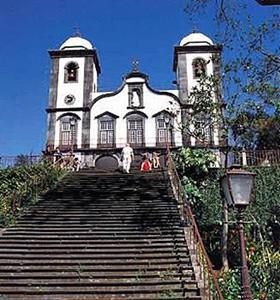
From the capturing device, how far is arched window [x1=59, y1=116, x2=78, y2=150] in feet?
118

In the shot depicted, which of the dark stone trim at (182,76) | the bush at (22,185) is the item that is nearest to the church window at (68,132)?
the dark stone trim at (182,76)

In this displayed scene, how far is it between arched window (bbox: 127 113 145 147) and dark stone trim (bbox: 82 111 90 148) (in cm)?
303

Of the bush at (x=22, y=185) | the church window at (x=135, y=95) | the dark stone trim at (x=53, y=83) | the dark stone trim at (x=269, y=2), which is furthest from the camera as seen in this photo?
the dark stone trim at (x=53, y=83)

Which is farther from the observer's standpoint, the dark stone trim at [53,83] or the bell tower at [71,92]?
the dark stone trim at [53,83]

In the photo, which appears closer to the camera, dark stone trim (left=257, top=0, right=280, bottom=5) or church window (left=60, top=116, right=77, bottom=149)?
dark stone trim (left=257, top=0, right=280, bottom=5)

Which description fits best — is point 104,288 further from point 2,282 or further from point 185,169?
point 185,169

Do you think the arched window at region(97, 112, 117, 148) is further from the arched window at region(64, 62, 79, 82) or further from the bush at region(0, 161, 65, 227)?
the bush at region(0, 161, 65, 227)

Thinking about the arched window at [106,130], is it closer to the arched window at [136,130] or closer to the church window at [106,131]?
the church window at [106,131]

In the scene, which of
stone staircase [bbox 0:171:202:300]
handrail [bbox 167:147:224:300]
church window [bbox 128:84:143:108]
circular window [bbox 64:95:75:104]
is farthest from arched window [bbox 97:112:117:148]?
handrail [bbox 167:147:224:300]

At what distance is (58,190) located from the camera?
1739cm

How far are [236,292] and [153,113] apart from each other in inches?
1087

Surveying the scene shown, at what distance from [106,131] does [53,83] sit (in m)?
6.54

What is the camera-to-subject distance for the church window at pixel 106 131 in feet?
118

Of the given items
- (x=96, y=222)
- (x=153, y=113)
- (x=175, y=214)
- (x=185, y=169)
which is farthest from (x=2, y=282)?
(x=153, y=113)
